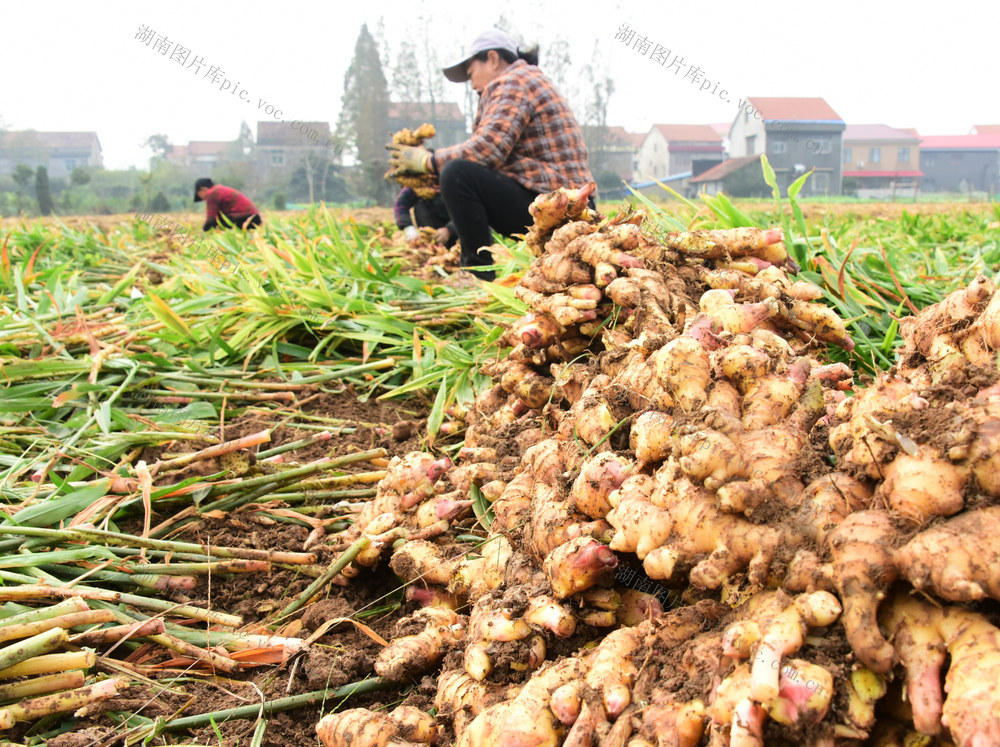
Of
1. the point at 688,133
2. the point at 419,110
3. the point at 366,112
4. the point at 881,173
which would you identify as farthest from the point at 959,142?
the point at 366,112

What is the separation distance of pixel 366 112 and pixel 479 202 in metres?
30.3

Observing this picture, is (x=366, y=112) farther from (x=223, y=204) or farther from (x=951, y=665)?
(x=951, y=665)

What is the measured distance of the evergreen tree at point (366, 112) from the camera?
2948cm

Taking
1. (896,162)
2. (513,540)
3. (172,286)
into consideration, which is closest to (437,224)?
(172,286)

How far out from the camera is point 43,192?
21.8 m

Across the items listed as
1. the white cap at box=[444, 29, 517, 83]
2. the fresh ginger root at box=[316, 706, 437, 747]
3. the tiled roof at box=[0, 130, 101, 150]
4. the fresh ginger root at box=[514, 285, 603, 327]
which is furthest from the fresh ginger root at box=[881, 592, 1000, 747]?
the tiled roof at box=[0, 130, 101, 150]

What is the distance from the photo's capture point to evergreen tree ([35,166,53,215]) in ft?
70.7

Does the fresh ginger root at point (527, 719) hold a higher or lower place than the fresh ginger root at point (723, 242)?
lower

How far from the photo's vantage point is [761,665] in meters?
0.71

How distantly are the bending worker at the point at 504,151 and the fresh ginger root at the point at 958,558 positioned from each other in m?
3.22

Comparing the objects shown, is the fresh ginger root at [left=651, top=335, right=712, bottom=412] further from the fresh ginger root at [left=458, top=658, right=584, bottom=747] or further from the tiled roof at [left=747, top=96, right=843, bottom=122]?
the tiled roof at [left=747, top=96, right=843, bottom=122]

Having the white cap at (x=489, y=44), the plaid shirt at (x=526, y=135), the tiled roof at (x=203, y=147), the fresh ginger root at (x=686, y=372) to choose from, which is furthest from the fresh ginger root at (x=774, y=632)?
the tiled roof at (x=203, y=147)

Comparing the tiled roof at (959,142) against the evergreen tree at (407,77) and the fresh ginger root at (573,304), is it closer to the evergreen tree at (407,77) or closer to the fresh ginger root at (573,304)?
the evergreen tree at (407,77)

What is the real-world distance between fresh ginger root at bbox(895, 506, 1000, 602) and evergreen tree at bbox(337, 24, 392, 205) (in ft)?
93.8
